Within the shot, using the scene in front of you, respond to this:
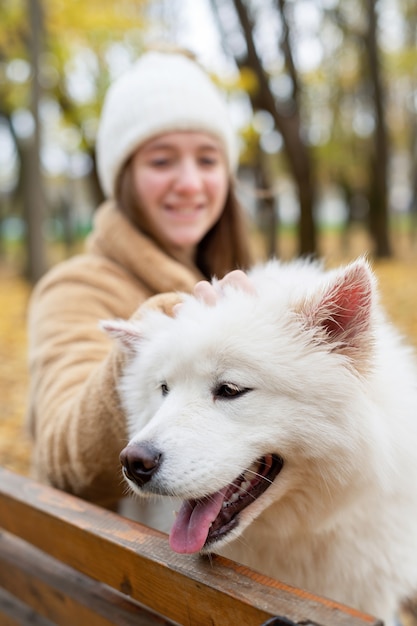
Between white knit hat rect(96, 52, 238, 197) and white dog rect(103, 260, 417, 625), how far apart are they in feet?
3.91

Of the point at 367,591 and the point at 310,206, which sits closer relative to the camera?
the point at 367,591

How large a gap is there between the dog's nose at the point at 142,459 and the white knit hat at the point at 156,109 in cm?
160

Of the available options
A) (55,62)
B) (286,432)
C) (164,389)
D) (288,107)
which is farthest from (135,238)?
(288,107)

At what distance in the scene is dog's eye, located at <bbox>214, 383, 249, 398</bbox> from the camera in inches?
58.2

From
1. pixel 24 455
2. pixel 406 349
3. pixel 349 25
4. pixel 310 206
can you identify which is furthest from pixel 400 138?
pixel 406 349

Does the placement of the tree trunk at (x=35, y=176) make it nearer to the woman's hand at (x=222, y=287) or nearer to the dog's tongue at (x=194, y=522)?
the woman's hand at (x=222, y=287)

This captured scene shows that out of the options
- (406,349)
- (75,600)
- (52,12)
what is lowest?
(75,600)

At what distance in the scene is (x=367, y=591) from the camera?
1709mm

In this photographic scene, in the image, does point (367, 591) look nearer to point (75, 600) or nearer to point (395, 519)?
point (395, 519)

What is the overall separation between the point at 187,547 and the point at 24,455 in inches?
152

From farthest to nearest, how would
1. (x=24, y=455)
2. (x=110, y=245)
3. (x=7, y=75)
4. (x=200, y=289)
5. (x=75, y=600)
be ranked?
(x=7, y=75) < (x=24, y=455) < (x=110, y=245) < (x=75, y=600) < (x=200, y=289)

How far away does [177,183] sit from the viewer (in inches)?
101

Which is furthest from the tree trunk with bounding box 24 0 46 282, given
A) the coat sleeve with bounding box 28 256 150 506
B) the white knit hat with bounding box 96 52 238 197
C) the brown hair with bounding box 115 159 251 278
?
the coat sleeve with bounding box 28 256 150 506

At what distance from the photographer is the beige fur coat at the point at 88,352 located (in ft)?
6.14
